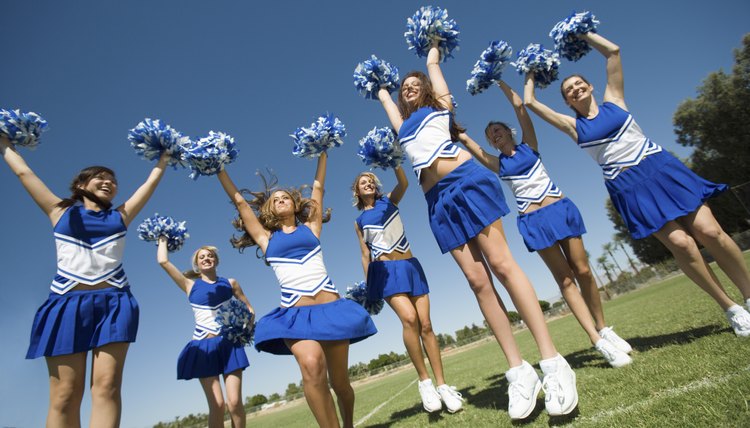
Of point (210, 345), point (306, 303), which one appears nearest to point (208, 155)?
point (306, 303)

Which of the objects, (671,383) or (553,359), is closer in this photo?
(671,383)

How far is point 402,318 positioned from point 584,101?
10.6 ft

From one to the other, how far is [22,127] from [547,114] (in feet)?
18.0

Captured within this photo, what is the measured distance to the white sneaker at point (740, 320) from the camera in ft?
9.63

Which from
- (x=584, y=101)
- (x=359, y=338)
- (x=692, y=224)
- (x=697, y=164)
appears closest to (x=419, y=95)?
(x=584, y=101)

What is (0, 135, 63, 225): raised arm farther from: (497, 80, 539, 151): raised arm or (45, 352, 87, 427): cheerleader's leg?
(497, 80, 539, 151): raised arm

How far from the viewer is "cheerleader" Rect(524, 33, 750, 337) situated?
10.9 feet

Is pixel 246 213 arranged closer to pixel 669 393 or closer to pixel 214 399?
pixel 214 399

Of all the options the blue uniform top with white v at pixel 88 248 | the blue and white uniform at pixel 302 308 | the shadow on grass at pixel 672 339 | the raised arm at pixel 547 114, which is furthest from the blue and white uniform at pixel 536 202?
the blue uniform top with white v at pixel 88 248

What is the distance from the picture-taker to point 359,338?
11.1ft

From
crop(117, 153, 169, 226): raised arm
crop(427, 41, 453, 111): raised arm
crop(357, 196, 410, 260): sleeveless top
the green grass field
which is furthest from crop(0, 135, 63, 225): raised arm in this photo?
the green grass field

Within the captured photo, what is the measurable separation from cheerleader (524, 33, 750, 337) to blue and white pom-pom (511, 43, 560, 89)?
1.46ft

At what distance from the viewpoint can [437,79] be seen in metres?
3.80

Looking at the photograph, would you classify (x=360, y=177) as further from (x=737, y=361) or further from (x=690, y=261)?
(x=737, y=361)
